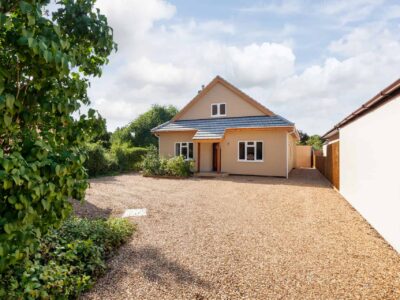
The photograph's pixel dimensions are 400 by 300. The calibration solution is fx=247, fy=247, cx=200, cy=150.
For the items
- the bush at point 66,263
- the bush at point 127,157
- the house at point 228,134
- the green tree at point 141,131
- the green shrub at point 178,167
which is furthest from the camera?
the green tree at point 141,131

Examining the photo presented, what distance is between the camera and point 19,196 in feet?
6.57

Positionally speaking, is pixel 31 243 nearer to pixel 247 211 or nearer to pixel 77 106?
pixel 77 106

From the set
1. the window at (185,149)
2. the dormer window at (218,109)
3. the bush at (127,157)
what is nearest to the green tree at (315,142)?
the dormer window at (218,109)

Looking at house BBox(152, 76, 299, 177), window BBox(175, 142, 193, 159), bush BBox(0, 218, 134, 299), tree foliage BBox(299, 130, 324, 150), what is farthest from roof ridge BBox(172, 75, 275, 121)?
tree foliage BBox(299, 130, 324, 150)

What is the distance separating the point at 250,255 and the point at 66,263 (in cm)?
325

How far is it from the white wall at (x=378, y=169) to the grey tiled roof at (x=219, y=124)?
7.71m

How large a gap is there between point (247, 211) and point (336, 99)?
10.4 m

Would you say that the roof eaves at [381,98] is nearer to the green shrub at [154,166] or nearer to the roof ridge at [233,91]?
the roof ridge at [233,91]

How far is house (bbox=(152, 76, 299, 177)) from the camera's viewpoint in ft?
54.6

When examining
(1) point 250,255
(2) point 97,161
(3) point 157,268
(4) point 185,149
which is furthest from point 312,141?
(3) point 157,268

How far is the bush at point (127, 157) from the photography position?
2077 cm

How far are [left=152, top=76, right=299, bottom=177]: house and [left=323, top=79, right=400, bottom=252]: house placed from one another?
24.7 ft

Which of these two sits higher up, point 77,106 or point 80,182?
point 77,106

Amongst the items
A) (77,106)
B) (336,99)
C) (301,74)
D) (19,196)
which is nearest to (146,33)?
(77,106)
